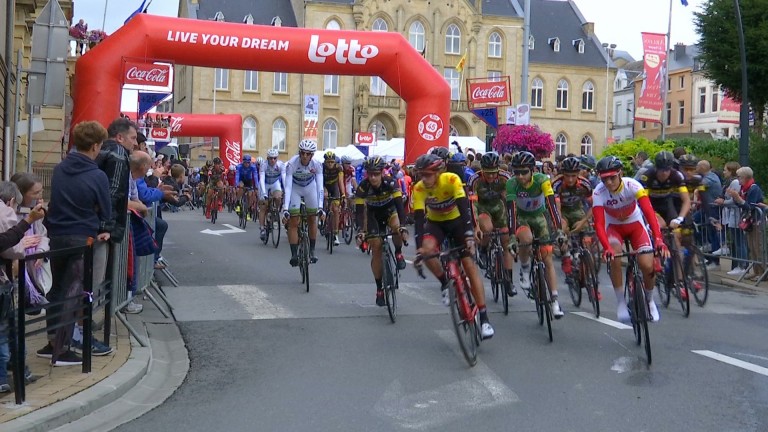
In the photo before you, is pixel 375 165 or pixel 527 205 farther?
pixel 375 165

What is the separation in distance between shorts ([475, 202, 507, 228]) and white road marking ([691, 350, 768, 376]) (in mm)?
3769

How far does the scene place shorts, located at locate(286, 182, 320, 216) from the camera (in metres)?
14.2

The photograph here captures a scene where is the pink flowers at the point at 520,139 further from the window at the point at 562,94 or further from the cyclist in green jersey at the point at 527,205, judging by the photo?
the window at the point at 562,94

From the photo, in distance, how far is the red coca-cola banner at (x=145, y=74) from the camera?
1838cm

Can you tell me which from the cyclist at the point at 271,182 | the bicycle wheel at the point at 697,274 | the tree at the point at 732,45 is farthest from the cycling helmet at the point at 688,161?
the tree at the point at 732,45

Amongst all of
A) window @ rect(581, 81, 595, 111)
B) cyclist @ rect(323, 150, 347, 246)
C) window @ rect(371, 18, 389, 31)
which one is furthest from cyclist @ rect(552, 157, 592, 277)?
window @ rect(581, 81, 595, 111)

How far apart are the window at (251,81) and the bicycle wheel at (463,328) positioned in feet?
207

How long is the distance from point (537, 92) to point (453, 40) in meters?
9.24

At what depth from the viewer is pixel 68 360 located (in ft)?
25.1

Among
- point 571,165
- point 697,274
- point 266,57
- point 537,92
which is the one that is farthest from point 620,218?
point 537,92

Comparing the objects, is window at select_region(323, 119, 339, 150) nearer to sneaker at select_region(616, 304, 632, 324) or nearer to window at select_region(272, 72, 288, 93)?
window at select_region(272, 72, 288, 93)

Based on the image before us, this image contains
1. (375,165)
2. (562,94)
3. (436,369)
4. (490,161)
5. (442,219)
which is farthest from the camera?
(562,94)

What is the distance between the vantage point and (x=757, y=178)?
2344 centimetres

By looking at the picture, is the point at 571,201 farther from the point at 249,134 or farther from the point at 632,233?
the point at 249,134
